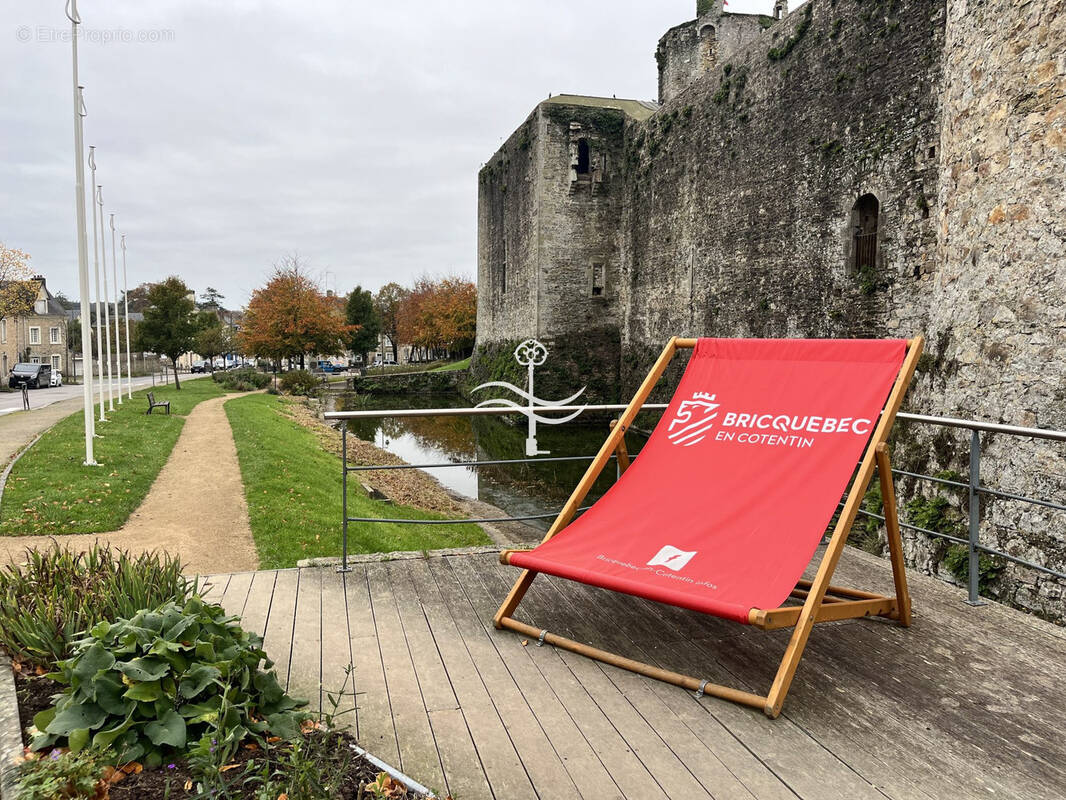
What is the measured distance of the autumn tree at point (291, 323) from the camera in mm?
31906

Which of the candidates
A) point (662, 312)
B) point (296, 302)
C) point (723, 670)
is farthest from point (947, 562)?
point (296, 302)

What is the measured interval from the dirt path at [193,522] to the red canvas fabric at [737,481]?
259cm

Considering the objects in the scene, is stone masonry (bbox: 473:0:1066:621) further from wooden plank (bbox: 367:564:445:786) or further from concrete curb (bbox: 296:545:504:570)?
wooden plank (bbox: 367:564:445:786)

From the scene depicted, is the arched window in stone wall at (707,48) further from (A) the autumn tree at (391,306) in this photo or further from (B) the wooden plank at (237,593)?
(A) the autumn tree at (391,306)

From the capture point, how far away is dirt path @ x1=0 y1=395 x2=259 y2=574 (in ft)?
21.7

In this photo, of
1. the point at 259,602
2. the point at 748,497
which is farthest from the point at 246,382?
the point at 748,497

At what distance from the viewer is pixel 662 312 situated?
18406 mm

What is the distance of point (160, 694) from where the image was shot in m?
2.18

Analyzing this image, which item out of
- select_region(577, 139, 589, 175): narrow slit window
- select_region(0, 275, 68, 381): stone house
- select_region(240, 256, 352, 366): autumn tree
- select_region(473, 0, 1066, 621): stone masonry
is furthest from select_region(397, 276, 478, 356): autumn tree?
select_region(0, 275, 68, 381): stone house

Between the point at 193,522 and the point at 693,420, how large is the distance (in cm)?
588

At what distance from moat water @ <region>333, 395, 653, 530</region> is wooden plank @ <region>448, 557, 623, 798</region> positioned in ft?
19.6

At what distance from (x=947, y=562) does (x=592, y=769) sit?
4106mm

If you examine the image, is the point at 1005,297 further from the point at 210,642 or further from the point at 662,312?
the point at 662,312

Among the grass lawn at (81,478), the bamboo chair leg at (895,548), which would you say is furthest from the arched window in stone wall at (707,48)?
the bamboo chair leg at (895,548)
